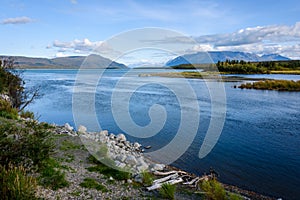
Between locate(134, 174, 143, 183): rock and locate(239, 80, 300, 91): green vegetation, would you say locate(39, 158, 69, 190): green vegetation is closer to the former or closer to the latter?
locate(134, 174, 143, 183): rock

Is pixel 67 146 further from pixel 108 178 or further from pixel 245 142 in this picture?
pixel 245 142

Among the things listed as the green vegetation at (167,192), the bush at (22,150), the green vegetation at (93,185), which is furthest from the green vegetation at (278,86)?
the bush at (22,150)

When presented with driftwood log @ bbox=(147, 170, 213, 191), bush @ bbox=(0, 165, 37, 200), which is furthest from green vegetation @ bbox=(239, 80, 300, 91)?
bush @ bbox=(0, 165, 37, 200)

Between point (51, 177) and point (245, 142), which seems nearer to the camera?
point (51, 177)

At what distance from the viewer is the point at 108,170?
28.8 feet

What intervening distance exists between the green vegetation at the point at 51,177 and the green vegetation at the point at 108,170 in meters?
1.33

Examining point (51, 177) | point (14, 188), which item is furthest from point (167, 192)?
point (14, 188)

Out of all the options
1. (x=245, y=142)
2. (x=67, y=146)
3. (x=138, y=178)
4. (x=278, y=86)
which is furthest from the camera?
(x=278, y=86)

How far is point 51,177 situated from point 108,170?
207 centimetres

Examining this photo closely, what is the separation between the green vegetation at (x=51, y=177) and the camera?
268 inches

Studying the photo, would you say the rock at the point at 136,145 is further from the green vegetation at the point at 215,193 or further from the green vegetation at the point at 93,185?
the green vegetation at the point at 93,185

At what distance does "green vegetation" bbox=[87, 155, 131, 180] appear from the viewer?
8.23 meters

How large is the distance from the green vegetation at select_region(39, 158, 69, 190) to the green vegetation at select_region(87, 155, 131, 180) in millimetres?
1333

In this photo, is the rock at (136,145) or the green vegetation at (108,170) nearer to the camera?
the green vegetation at (108,170)
